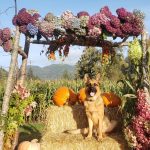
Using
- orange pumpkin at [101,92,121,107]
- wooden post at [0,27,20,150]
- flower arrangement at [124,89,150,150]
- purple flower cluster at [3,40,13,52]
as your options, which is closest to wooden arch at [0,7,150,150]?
wooden post at [0,27,20,150]

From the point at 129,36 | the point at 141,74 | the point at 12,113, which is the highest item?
the point at 129,36

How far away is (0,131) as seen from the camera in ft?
22.8

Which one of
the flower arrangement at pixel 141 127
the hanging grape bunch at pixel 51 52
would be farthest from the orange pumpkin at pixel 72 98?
the flower arrangement at pixel 141 127

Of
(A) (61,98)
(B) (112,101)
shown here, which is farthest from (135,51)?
(A) (61,98)

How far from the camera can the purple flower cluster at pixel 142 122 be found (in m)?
6.54

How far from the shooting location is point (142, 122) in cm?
653

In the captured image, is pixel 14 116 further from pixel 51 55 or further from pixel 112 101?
pixel 112 101

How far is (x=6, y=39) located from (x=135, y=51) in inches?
83.9

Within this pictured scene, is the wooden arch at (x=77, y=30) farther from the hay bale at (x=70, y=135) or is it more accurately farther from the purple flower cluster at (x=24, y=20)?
the hay bale at (x=70, y=135)

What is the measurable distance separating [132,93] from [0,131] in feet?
7.38

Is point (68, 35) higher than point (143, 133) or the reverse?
higher

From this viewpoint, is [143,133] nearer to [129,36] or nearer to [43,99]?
[129,36]

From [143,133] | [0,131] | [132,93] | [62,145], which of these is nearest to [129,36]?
[132,93]

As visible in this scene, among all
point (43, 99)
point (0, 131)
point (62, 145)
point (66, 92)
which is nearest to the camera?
point (62, 145)
